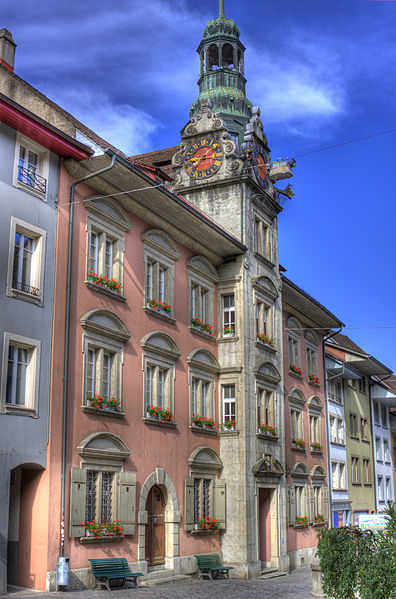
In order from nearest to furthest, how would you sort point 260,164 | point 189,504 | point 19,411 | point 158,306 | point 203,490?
point 19,411 → point 158,306 → point 189,504 → point 203,490 → point 260,164

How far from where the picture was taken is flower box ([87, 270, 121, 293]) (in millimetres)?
21344

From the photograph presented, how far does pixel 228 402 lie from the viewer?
92.6ft

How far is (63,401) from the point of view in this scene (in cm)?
1941

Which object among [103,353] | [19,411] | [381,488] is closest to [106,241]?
[103,353]

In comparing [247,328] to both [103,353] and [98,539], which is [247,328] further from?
[98,539]

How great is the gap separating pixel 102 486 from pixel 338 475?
23398 millimetres

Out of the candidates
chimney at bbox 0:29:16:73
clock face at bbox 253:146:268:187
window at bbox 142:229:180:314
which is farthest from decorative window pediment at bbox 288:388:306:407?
chimney at bbox 0:29:16:73

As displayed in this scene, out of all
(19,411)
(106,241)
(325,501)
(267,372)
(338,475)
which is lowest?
(325,501)

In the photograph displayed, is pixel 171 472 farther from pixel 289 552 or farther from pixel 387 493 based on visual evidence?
pixel 387 493

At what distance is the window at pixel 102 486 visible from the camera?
1934cm

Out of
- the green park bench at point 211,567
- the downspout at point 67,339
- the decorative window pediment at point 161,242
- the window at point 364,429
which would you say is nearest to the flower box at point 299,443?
the green park bench at point 211,567

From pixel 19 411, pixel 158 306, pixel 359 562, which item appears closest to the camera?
pixel 359 562

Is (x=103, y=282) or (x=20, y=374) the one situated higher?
(x=103, y=282)

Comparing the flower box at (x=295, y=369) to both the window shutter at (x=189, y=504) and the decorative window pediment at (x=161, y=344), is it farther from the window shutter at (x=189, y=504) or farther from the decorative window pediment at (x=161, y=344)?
the window shutter at (x=189, y=504)
